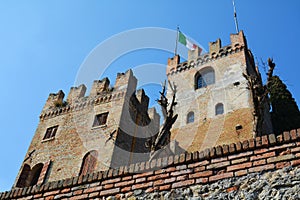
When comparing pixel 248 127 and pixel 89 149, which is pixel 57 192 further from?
pixel 248 127

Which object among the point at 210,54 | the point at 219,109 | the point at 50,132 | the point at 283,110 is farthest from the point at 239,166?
the point at 210,54

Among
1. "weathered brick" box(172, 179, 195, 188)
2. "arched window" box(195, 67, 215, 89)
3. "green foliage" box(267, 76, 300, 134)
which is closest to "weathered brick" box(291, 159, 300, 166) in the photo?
"weathered brick" box(172, 179, 195, 188)

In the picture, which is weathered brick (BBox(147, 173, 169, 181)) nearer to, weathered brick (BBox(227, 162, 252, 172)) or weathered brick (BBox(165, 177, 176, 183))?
weathered brick (BBox(165, 177, 176, 183))

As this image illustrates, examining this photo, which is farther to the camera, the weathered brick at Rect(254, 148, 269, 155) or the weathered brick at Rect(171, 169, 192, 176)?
the weathered brick at Rect(171, 169, 192, 176)

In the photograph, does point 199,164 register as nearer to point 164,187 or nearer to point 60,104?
point 164,187

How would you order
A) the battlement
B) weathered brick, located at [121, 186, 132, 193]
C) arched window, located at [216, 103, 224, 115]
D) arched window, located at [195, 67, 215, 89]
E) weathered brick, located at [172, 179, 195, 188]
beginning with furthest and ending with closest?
the battlement < arched window, located at [195, 67, 215, 89] < arched window, located at [216, 103, 224, 115] < weathered brick, located at [121, 186, 132, 193] < weathered brick, located at [172, 179, 195, 188]

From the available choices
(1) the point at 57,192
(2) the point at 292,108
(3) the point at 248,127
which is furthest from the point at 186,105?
(1) the point at 57,192

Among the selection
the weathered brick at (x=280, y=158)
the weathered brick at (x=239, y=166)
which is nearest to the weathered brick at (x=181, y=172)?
the weathered brick at (x=239, y=166)

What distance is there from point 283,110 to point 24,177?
16.7 meters

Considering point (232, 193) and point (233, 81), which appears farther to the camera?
point (233, 81)

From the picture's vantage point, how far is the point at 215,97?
2042 cm

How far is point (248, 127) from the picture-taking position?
56.7 ft

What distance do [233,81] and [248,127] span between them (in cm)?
429

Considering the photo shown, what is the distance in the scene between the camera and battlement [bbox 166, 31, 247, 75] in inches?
890
